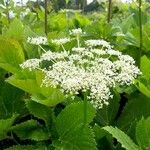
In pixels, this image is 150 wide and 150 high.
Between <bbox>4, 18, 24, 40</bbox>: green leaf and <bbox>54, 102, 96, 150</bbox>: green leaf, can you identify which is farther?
<bbox>4, 18, 24, 40</bbox>: green leaf

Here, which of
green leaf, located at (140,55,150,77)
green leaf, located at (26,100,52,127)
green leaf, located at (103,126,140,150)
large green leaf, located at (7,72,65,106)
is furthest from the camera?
green leaf, located at (140,55,150,77)

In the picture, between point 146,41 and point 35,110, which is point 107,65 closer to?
point 35,110

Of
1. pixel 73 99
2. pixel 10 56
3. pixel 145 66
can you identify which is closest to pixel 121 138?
pixel 73 99

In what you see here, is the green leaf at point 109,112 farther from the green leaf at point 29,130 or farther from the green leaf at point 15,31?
the green leaf at point 15,31

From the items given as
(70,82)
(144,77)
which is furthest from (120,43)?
(70,82)

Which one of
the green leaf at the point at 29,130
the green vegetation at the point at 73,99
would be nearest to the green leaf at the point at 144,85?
the green vegetation at the point at 73,99

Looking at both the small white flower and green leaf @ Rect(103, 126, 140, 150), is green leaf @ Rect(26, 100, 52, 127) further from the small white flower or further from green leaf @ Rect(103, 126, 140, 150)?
green leaf @ Rect(103, 126, 140, 150)

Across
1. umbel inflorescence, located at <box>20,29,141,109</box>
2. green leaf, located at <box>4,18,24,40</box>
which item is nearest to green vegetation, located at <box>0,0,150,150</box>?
umbel inflorescence, located at <box>20,29,141,109</box>
